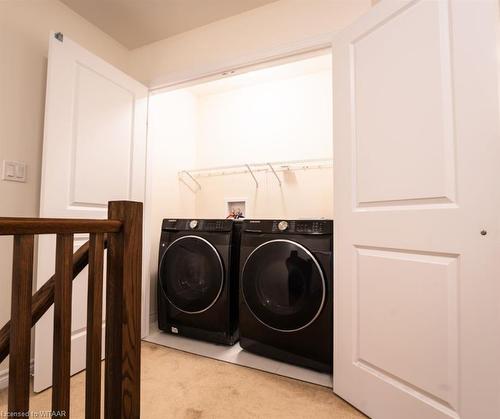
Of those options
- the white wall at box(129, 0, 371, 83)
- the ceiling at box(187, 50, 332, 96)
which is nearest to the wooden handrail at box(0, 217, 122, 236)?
the white wall at box(129, 0, 371, 83)

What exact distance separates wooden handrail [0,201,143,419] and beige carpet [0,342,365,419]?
0.68 metres

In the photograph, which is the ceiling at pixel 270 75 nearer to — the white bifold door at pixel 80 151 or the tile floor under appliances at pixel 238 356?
the white bifold door at pixel 80 151

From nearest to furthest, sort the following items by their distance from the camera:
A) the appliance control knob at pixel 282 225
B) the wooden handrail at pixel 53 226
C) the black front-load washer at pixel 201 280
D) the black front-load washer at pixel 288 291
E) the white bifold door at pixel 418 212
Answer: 1. the wooden handrail at pixel 53 226
2. the white bifold door at pixel 418 212
3. the black front-load washer at pixel 288 291
4. the appliance control knob at pixel 282 225
5. the black front-load washer at pixel 201 280

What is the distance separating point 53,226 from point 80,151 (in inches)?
49.2

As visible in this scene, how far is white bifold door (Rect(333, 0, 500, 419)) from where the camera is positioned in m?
0.94

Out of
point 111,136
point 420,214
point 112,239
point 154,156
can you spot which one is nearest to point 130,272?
point 112,239

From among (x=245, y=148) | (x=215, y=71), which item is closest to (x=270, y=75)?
(x=245, y=148)

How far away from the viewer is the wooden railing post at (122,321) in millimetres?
707

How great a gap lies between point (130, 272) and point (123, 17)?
6.55 ft

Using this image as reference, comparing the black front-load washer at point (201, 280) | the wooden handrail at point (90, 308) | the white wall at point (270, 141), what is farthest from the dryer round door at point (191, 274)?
the wooden handrail at point (90, 308)

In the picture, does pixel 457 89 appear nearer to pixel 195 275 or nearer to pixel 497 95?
pixel 497 95

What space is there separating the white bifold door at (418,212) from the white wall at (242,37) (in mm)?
301

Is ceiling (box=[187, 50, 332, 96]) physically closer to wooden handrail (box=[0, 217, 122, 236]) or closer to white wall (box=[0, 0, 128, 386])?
white wall (box=[0, 0, 128, 386])

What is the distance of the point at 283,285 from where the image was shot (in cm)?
166
